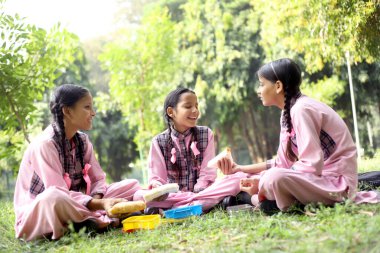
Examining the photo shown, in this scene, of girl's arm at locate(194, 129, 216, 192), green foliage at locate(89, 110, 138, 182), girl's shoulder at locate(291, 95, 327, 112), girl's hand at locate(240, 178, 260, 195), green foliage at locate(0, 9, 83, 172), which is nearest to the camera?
girl's shoulder at locate(291, 95, 327, 112)

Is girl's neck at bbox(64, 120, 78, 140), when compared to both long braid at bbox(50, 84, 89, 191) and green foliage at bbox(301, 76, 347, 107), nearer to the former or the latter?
long braid at bbox(50, 84, 89, 191)

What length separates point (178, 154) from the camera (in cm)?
489

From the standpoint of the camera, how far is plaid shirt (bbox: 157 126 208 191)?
192 inches

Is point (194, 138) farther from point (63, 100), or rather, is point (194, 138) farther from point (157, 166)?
point (63, 100)

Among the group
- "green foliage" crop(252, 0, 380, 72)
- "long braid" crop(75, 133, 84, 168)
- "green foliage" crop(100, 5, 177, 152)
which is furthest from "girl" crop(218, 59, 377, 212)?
"green foliage" crop(100, 5, 177, 152)

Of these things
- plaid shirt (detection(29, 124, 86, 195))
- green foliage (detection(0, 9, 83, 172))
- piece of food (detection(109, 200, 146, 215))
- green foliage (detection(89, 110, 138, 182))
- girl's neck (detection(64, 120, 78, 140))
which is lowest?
green foliage (detection(89, 110, 138, 182))

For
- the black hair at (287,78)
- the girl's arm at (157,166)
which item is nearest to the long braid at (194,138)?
the girl's arm at (157,166)

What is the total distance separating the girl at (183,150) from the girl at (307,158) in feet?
3.68

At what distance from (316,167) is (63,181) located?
2001 mm

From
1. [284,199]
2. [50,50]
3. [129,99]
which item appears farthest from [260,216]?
[129,99]

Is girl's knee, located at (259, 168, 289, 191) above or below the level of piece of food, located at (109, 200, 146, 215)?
above

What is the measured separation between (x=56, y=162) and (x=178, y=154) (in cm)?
142

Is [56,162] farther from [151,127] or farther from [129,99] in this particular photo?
[151,127]

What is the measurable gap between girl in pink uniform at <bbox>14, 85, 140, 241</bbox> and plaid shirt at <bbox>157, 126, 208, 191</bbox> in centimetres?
52
